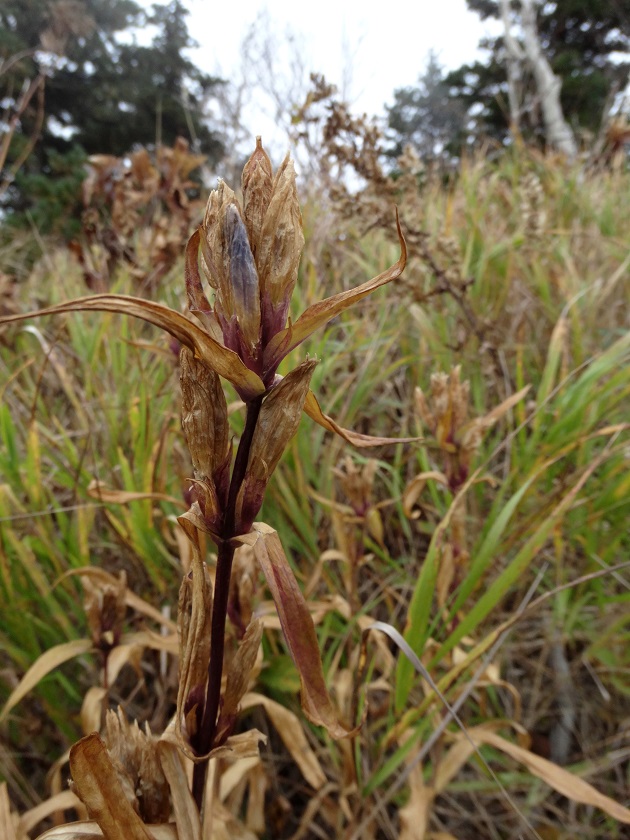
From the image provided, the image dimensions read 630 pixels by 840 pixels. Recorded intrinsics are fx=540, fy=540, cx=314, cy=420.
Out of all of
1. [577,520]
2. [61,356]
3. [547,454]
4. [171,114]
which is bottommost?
[577,520]

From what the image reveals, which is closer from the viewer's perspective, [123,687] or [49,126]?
[123,687]

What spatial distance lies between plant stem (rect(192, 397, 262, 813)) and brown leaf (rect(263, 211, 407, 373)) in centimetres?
3

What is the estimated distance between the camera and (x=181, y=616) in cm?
35

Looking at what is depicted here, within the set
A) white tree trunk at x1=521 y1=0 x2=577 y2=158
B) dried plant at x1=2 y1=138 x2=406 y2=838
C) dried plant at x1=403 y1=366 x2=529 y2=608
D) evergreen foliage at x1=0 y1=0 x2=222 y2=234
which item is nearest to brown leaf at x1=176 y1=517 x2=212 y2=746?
dried plant at x1=2 y1=138 x2=406 y2=838

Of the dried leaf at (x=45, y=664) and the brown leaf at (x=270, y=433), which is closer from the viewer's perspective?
the brown leaf at (x=270, y=433)

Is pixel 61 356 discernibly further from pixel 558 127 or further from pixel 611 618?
pixel 558 127

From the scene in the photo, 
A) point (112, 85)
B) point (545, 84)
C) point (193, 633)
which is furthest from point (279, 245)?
point (112, 85)

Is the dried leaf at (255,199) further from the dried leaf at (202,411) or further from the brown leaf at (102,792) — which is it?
the brown leaf at (102,792)

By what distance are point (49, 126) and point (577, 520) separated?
499 inches

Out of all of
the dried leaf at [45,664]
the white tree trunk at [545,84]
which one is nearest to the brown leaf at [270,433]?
the dried leaf at [45,664]

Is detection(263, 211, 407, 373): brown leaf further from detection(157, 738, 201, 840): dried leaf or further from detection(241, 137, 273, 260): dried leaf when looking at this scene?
detection(157, 738, 201, 840): dried leaf

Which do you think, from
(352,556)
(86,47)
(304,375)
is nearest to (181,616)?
(304,375)

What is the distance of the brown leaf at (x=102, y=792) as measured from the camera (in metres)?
0.30

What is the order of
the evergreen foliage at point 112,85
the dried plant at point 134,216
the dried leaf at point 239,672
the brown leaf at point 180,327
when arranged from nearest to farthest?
1. the brown leaf at point 180,327
2. the dried leaf at point 239,672
3. the dried plant at point 134,216
4. the evergreen foliage at point 112,85
